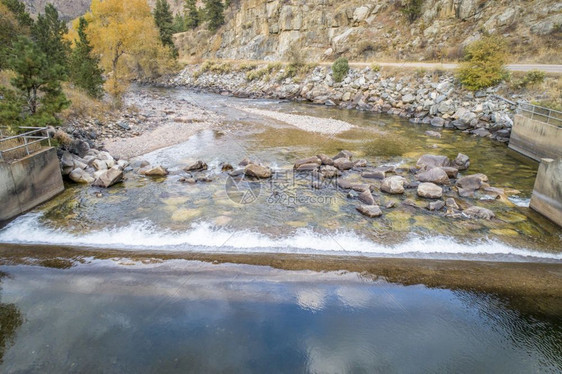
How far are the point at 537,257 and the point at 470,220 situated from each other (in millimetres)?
2207

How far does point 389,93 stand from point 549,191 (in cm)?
2117

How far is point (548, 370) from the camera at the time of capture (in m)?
6.18

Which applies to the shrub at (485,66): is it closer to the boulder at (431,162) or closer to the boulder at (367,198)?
the boulder at (431,162)

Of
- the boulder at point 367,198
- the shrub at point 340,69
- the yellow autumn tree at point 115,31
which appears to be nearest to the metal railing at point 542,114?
the boulder at point 367,198

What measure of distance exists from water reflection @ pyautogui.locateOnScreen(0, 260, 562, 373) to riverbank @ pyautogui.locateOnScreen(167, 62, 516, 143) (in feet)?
56.7

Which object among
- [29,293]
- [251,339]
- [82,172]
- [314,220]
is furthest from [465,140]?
[29,293]

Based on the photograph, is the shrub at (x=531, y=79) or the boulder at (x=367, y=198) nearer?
the boulder at (x=367, y=198)

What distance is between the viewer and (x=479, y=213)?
1142cm

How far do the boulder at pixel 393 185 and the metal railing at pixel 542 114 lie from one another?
8189mm

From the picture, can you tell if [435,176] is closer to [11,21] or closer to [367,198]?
[367,198]

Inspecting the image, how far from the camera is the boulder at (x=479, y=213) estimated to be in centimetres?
1130

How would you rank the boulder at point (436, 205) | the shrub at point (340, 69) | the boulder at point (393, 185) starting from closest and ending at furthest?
1. the boulder at point (436, 205)
2. the boulder at point (393, 185)
3. the shrub at point (340, 69)

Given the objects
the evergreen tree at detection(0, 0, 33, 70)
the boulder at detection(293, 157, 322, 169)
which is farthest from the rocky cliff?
the evergreen tree at detection(0, 0, 33, 70)

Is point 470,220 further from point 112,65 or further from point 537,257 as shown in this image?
point 112,65
